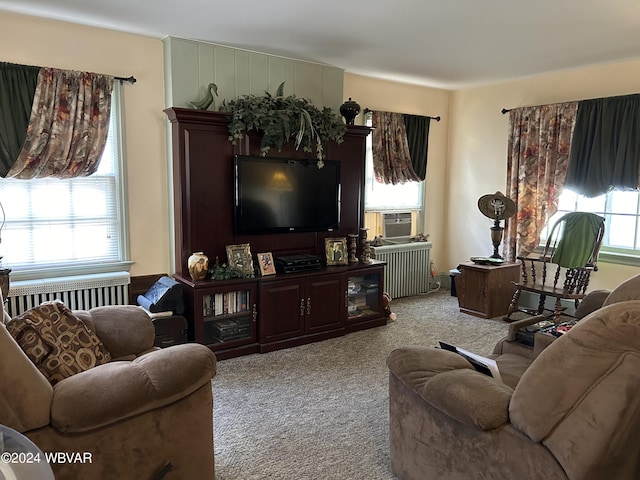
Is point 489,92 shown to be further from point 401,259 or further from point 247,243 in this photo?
point 247,243

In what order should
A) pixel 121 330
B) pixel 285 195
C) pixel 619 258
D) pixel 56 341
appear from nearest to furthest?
pixel 56 341, pixel 121 330, pixel 285 195, pixel 619 258

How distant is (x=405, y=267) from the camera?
18.8 ft

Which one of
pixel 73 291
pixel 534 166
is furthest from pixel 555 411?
pixel 534 166

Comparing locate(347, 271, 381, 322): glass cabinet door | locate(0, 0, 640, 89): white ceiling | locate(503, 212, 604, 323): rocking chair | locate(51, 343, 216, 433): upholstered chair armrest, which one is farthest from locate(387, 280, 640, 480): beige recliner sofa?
locate(503, 212, 604, 323): rocking chair

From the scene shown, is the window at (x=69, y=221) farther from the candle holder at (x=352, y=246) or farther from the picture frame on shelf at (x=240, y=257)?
the candle holder at (x=352, y=246)

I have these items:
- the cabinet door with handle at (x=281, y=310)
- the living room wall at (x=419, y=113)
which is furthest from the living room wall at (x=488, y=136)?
the cabinet door with handle at (x=281, y=310)

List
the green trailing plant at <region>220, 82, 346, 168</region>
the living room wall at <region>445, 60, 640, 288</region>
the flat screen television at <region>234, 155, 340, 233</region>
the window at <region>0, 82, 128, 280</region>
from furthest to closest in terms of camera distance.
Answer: the living room wall at <region>445, 60, 640, 288</region> < the flat screen television at <region>234, 155, 340, 233</region> < the green trailing plant at <region>220, 82, 346, 168</region> < the window at <region>0, 82, 128, 280</region>

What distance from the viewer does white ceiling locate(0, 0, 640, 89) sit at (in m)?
3.16

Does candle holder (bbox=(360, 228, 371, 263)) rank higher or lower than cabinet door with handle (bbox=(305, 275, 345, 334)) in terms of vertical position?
higher

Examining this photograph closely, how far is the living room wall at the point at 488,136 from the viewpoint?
4691 mm

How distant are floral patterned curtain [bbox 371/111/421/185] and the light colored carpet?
1801mm

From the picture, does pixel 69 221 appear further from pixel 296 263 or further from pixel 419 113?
pixel 419 113

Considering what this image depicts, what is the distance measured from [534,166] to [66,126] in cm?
442

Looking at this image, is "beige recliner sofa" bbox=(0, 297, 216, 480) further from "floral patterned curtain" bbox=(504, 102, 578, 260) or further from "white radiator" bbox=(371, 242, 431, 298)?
"floral patterned curtain" bbox=(504, 102, 578, 260)
